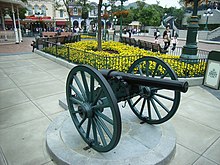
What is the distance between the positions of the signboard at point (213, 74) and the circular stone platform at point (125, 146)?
3.10 meters

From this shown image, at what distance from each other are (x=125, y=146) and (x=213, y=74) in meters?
4.25

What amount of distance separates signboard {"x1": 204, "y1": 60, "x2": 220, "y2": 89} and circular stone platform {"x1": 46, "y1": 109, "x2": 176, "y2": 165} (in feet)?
10.2

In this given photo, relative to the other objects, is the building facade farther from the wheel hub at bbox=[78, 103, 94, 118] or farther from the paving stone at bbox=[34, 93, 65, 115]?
the wheel hub at bbox=[78, 103, 94, 118]

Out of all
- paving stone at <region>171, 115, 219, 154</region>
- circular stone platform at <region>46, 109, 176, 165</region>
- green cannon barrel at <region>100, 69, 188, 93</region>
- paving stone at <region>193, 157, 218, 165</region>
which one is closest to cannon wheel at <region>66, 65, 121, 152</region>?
circular stone platform at <region>46, 109, 176, 165</region>

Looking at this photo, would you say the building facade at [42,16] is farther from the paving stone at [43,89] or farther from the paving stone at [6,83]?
the paving stone at [43,89]

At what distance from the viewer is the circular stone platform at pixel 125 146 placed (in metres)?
2.69

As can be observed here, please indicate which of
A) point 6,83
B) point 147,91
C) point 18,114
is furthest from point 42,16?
point 147,91

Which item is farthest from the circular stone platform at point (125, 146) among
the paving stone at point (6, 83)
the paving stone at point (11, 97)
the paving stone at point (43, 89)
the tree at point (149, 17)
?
the tree at point (149, 17)

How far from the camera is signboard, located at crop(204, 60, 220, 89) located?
5.68 meters

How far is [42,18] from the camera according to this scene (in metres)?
43.8

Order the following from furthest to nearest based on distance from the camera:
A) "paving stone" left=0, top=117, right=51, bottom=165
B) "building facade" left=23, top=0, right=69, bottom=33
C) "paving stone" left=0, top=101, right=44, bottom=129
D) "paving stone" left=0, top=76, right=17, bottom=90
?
1. "building facade" left=23, top=0, right=69, bottom=33
2. "paving stone" left=0, top=76, right=17, bottom=90
3. "paving stone" left=0, top=101, right=44, bottom=129
4. "paving stone" left=0, top=117, right=51, bottom=165

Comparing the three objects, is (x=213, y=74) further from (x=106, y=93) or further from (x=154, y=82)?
(x=106, y=93)

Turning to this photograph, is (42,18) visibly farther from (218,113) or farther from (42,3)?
(218,113)

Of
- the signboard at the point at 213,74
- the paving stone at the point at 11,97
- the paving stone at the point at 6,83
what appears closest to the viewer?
the paving stone at the point at 11,97
